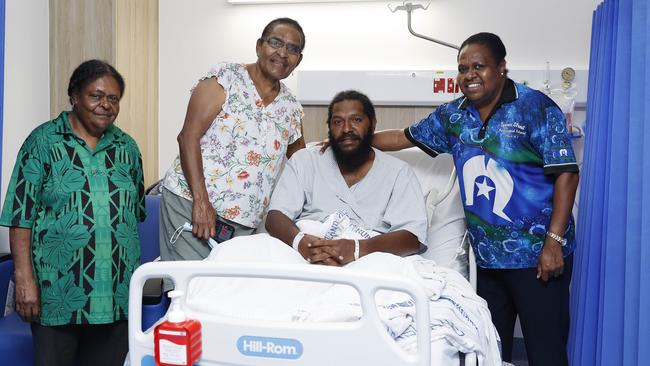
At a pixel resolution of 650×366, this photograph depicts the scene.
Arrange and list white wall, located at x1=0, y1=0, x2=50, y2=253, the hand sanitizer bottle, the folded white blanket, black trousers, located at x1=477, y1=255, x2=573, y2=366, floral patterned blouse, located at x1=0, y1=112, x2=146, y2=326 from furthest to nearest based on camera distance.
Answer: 1. white wall, located at x1=0, y1=0, x2=50, y2=253
2. black trousers, located at x1=477, y1=255, x2=573, y2=366
3. floral patterned blouse, located at x1=0, y1=112, x2=146, y2=326
4. the folded white blanket
5. the hand sanitizer bottle

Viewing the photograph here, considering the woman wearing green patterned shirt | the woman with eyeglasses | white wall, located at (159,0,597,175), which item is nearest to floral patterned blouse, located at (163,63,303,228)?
the woman with eyeglasses

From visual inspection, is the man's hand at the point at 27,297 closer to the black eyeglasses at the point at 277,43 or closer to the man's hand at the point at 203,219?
the man's hand at the point at 203,219

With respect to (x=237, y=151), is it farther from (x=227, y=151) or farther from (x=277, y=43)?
(x=277, y=43)

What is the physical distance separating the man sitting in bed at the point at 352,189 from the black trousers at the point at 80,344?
0.68m

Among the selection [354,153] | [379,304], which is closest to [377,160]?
[354,153]

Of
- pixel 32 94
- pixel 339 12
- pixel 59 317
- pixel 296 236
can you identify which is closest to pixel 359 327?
pixel 296 236

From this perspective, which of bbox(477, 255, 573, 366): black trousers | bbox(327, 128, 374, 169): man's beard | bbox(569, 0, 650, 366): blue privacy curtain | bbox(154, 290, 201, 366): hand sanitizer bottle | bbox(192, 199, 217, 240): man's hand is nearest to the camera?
bbox(154, 290, 201, 366): hand sanitizer bottle

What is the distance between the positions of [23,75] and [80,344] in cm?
181

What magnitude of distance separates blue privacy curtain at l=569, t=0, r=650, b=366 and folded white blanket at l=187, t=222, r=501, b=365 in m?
0.45

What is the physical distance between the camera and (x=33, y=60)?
11.2 feet

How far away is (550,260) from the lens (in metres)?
2.09

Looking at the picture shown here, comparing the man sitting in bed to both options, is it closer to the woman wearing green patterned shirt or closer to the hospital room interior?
the hospital room interior

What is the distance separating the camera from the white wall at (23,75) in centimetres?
323

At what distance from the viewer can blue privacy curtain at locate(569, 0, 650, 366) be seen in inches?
69.5
